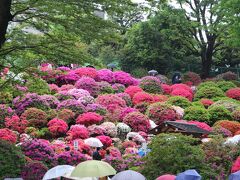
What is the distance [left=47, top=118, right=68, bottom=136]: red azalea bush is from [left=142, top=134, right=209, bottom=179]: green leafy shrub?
8.06 m

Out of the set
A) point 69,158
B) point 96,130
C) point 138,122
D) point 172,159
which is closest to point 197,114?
point 138,122

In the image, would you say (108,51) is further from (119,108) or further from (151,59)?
(119,108)

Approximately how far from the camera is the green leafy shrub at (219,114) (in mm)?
22641

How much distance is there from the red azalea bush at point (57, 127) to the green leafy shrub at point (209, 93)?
1013 centimetres

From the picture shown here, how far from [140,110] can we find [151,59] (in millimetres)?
10538

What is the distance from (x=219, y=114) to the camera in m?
22.7

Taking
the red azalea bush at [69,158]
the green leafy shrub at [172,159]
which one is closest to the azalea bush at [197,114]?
the red azalea bush at [69,158]

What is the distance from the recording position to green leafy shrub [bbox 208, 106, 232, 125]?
891 inches

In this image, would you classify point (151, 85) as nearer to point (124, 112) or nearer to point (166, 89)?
point (166, 89)

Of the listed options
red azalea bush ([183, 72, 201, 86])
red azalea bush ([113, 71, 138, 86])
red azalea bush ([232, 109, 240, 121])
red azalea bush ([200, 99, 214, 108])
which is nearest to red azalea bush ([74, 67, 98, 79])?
red azalea bush ([113, 71, 138, 86])

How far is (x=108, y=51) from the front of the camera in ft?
128

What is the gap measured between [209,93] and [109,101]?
690 centimetres

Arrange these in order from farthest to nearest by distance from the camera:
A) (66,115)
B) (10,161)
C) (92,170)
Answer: (66,115), (10,161), (92,170)

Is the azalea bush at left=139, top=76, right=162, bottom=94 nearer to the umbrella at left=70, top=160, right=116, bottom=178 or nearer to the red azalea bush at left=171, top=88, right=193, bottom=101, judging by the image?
the red azalea bush at left=171, top=88, right=193, bottom=101
